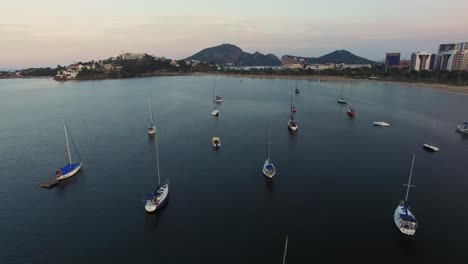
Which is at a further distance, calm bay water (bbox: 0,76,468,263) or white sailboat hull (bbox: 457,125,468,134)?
white sailboat hull (bbox: 457,125,468,134)

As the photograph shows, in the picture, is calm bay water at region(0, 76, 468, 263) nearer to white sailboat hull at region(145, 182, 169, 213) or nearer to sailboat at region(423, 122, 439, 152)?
white sailboat hull at region(145, 182, 169, 213)

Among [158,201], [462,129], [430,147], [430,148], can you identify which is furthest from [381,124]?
[158,201]

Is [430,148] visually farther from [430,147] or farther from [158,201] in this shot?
[158,201]

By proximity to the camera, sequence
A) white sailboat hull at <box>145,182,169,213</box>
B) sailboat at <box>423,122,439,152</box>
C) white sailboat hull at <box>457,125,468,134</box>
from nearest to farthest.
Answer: white sailboat hull at <box>145,182,169,213</box> → sailboat at <box>423,122,439,152</box> → white sailboat hull at <box>457,125,468,134</box>

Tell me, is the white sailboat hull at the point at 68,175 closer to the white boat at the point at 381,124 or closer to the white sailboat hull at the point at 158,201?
the white sailboat hull at the point at 158,201

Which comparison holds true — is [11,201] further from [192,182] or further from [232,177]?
[232,177]

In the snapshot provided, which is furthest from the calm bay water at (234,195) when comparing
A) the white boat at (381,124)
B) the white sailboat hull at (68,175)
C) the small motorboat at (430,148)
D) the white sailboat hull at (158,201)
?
the white boat at (381,124)

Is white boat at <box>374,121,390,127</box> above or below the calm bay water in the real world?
above

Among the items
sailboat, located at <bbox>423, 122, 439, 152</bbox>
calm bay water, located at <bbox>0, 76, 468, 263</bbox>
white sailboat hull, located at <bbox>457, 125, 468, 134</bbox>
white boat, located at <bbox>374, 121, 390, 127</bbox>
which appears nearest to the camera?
calm bay water, located at <bbox>0, 76, 468, 263</bbox>

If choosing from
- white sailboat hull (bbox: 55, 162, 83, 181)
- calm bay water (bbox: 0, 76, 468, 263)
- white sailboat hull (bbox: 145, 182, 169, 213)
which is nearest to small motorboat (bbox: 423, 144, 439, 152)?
calm bay water (bbox: 0, 76, 468, 263)

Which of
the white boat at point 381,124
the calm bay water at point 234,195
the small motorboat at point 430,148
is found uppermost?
the white boat at point 381,124

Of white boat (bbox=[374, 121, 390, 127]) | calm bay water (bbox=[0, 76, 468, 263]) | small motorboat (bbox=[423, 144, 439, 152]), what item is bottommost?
calm bay water (bbox=[0, 76, 468, 263])
